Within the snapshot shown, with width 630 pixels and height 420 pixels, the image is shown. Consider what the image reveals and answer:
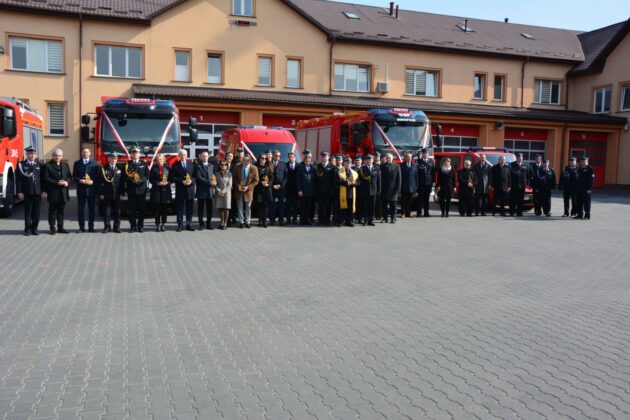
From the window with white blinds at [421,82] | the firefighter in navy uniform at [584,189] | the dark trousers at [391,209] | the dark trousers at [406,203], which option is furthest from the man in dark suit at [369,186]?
the window with white blinds at [421,82]

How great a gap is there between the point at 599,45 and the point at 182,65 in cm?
2479

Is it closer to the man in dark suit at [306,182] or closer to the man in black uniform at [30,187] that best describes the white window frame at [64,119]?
the man in black uniform at [30,187]

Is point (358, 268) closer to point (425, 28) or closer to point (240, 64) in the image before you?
point (240, 64)

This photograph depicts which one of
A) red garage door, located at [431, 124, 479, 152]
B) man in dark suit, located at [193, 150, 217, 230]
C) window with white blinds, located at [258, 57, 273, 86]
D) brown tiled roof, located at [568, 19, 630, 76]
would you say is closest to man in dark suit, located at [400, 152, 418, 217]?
man in dark suit, located at [193, 150, 217, 230]

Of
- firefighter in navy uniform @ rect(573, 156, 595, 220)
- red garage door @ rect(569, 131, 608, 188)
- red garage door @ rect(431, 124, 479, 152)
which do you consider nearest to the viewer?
firefighter in navy uniform @ rect(573, 156, 595, 220)

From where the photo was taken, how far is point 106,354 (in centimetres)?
539

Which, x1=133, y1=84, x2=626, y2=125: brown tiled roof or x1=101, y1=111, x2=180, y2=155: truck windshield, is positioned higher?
x1=133, y1=84, x2=626, y2=125: brown tiled roof

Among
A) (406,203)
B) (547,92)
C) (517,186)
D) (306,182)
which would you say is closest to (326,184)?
(306,182)

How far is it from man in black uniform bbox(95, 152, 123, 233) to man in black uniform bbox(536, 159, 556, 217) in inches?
479

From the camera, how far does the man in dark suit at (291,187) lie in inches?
605

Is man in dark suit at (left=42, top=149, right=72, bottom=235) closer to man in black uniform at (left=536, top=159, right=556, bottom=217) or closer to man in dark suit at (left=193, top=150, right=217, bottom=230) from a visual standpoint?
man in dark suit at (left=193, top=150, right=217, bottom=230)

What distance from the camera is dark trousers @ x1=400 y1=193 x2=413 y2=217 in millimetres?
17266

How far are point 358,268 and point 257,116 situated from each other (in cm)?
2021

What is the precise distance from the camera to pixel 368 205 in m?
15.6
